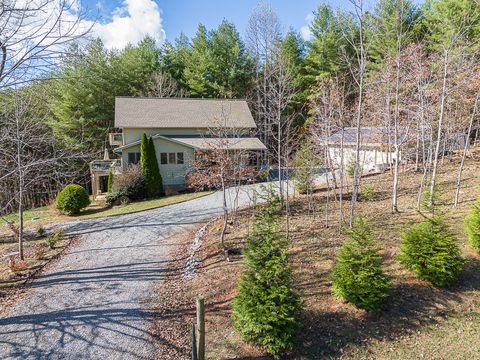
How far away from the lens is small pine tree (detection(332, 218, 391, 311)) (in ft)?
18.9

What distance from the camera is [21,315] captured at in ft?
23.1

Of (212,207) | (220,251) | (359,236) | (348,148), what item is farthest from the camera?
(348,148)

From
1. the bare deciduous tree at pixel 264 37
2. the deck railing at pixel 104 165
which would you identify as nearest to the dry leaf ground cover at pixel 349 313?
the deck railing at pixel 104 165

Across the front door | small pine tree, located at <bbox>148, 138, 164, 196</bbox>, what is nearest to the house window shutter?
small pine tree, located at <bbox>148, 138, 164, 196</bbox>

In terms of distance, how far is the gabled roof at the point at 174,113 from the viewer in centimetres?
2381

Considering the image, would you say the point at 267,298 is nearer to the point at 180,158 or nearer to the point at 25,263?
the point at 25,263

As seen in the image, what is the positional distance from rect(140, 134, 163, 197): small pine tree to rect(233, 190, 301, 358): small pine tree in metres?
16.2

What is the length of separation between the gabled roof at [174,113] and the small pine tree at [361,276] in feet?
58.9

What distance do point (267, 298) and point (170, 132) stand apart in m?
21.1

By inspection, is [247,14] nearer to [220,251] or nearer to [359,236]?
[220,251]

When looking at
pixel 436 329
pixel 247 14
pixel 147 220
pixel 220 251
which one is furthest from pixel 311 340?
pixel 247 14

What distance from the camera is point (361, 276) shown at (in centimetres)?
575

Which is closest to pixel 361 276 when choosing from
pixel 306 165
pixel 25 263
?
pixel 306 165

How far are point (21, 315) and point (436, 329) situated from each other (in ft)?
27.7
